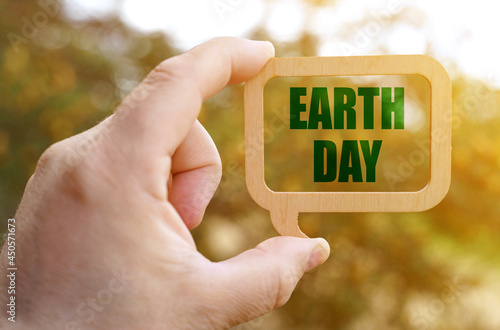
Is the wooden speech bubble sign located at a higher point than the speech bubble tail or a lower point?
higher

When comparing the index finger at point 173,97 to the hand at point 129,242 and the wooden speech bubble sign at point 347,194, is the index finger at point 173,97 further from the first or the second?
the wooden speech bubble sign at point 347,194

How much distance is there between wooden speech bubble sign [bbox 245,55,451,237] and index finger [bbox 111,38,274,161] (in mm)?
123

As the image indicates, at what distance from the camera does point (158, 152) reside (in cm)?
90

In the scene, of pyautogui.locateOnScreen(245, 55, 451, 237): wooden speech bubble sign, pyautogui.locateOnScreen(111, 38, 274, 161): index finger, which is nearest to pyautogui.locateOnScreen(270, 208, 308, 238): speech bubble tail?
pyautogui.locateOnScreen(245, 55, 451, 237): wooden speech bubble sign

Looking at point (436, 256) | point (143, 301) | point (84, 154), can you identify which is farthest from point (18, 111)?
point (436, 256)

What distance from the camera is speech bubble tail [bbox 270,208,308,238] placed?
46.9 inches

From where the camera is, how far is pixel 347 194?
3.94 ft

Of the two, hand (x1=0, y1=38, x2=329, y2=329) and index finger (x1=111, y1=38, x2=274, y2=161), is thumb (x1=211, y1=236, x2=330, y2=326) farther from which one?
index finger (x1=111, y1=38, x2=274, y2=161)

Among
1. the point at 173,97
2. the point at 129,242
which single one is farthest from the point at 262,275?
the point at 173,97

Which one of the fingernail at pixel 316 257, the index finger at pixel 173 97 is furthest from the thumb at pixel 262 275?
the index finger at pixel 173 97

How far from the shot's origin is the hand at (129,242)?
0.89m

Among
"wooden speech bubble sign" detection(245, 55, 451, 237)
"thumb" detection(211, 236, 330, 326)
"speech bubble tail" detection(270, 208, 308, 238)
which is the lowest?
"thumb" detection(211, 236, 330, 326)

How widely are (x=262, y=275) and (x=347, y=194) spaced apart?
0.33 metres

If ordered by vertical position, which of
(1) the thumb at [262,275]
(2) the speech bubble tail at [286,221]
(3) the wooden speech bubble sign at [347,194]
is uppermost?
(3) the wooden speech bubble sign at [347,194]
